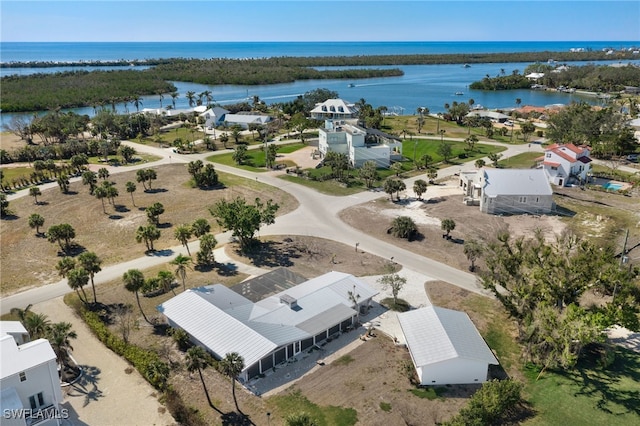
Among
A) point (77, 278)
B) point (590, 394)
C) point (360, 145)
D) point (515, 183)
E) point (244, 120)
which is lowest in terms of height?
point (590, 394)

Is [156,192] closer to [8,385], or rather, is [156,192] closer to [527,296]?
[8,385]

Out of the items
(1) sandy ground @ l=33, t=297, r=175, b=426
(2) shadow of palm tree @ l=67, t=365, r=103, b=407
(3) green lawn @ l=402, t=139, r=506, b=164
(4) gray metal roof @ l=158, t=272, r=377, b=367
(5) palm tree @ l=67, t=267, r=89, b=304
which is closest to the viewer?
(1) sandy ground @ l=33, t=297, r=175, b=426

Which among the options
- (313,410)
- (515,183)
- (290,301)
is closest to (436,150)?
(515,183)

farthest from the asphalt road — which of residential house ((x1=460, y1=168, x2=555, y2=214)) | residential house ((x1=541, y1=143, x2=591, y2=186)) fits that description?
residential house ((x1=460, y1=168, x2=555, y2=214))

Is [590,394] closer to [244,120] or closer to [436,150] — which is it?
[436,150]

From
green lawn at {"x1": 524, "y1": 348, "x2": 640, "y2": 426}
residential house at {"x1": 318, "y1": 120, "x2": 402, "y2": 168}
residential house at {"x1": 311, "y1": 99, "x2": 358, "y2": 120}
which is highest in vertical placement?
residential house at {"x1": 311, "y1": 99, "x2": 358, "y2": 120}

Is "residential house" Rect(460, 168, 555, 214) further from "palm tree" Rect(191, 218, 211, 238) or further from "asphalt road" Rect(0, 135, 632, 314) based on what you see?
"palm tree" Rect(191, 218, 211, 238)
